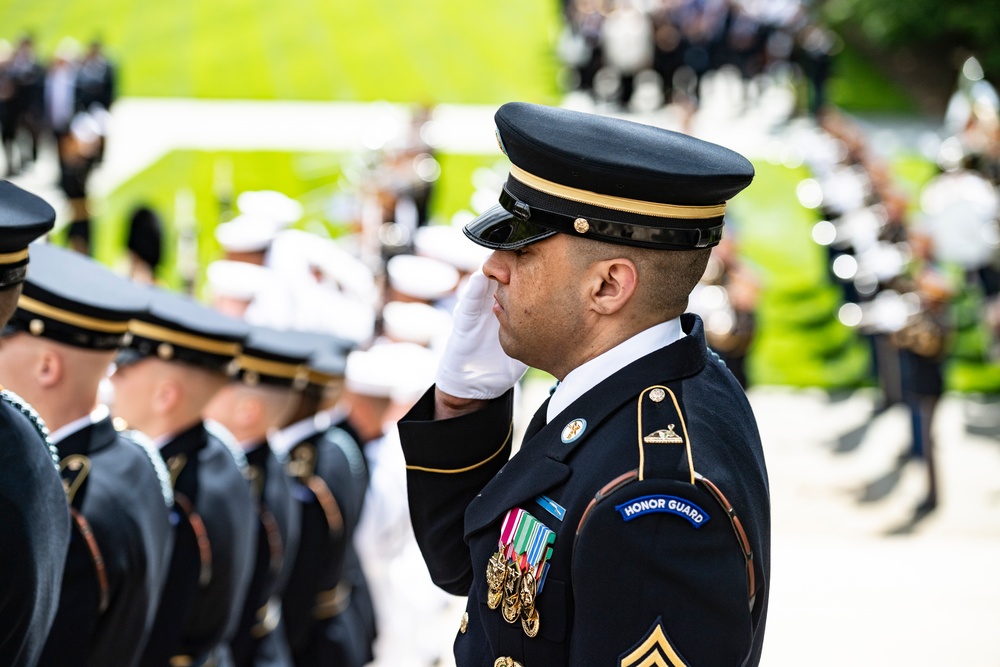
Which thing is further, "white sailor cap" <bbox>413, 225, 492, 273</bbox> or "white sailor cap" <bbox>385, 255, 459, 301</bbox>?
"white sailor cap" <bbox>413, 225, 492, 273</bbox>

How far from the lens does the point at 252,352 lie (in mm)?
4434

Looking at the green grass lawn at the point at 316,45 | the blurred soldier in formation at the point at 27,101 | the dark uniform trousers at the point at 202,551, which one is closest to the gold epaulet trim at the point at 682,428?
the dark uniform trousers at the point at 202,551

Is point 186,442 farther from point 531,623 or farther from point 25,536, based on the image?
point 531,623

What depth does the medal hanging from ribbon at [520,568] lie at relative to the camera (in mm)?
2125

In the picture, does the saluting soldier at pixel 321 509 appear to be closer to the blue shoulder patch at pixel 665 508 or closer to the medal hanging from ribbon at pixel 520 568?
the medal hanging from ribbon at pixel 520 568

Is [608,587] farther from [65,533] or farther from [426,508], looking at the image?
[65,533]

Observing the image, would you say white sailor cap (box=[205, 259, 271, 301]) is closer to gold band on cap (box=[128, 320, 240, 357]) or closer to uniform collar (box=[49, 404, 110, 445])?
gold band on cap (box=[128, 320, 240, 357])

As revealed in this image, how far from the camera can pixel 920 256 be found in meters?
12.1

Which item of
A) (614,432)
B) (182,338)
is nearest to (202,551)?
(182,338)

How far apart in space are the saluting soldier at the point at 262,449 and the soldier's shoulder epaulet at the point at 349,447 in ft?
1.90

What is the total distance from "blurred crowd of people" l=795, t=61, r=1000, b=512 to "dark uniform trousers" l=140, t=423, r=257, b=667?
7.39 m

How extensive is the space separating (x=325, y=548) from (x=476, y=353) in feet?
8.60

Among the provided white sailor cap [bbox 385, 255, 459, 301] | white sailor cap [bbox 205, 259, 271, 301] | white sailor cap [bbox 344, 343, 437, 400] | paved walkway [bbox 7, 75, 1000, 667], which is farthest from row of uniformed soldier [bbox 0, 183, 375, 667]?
white sailor cap [bbox 385, 255, 459, 301]

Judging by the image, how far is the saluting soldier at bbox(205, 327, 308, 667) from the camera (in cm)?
445
